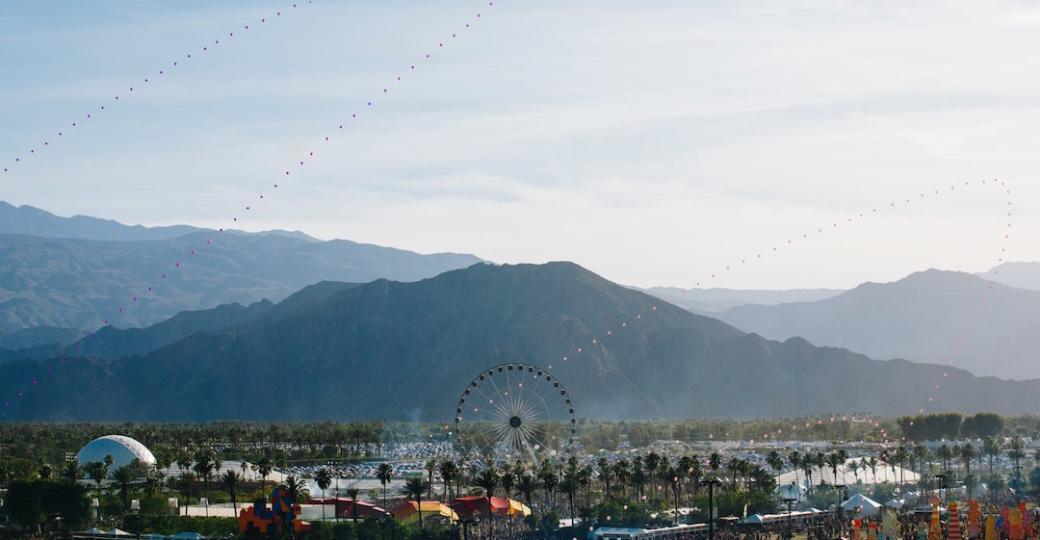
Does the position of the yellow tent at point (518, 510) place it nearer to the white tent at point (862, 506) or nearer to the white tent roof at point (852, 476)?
the white tent at point (862, 506)

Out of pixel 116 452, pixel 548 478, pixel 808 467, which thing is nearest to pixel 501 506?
pixel 548 478

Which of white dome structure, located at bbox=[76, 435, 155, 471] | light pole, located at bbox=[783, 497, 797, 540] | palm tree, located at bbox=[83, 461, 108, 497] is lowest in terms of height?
light pole, located at bbox=[783, 497, 797, 540]

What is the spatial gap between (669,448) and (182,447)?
2527 inches

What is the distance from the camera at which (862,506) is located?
10650 cm

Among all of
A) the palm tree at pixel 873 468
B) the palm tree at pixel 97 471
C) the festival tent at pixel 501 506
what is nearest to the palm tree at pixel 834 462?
the palm tree at pixel 873 468

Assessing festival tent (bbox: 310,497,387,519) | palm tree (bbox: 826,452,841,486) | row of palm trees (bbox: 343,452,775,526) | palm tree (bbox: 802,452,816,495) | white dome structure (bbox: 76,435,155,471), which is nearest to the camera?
festival tent (bbox: 310,497,387,519)

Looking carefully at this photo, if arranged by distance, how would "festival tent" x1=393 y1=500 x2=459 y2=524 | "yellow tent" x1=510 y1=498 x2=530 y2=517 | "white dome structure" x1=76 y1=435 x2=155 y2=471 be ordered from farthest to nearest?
"white dome structure" x1=76 y1=435 x2=155 y2=471 → "yellow tent" x1=510 y1=498 x2=530 y2=517 → "festival tent" x1=393 y1=500 x2=459 y2=524

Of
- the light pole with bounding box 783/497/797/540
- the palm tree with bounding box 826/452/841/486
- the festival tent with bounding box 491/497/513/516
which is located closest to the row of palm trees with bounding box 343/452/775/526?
the festival tent with bounding box 491/497/513/516

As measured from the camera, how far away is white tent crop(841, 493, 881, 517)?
105500 mm

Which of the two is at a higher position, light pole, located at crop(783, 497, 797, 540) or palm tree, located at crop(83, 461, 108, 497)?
palm tree, located at crop(83, 461, 108, 497)

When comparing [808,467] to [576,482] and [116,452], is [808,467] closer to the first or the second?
[576,482]

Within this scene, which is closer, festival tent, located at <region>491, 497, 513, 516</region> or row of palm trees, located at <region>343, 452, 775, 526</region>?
festival tent, located at <region>491, 497, 513, 516</region>

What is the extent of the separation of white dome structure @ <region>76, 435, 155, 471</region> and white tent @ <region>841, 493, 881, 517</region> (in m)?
67.0

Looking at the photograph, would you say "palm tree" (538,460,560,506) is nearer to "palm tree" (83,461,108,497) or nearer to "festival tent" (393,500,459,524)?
"festival tent" (393,500,459,524)
